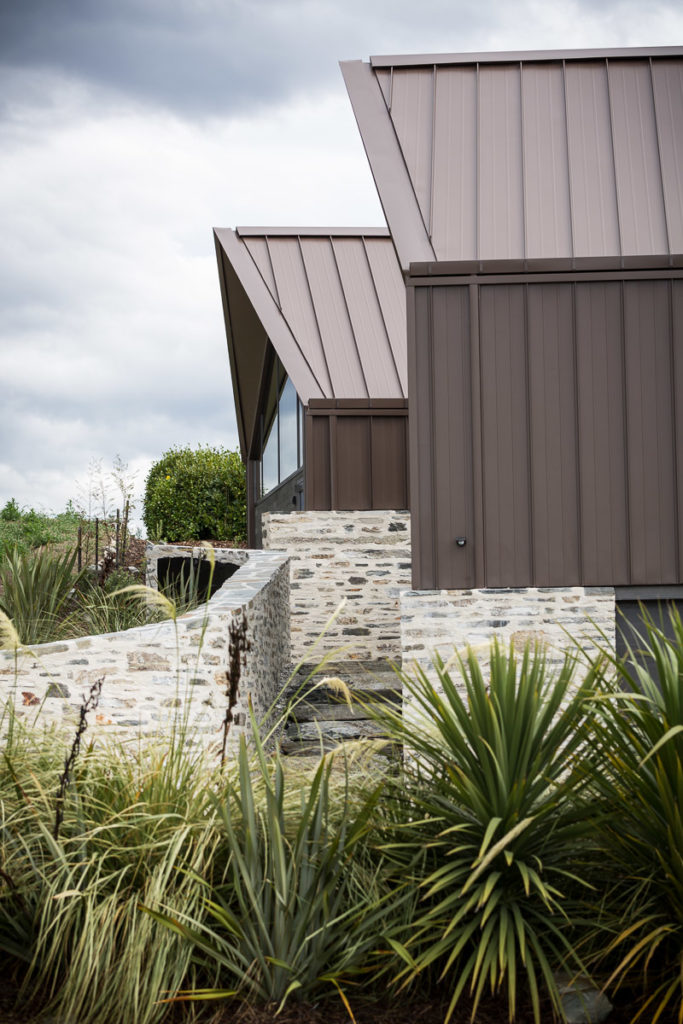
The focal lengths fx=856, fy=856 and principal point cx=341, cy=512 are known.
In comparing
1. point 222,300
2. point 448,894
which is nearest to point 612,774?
point 448,894

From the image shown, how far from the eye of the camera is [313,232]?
14.7 m

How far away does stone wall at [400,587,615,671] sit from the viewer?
7184mm

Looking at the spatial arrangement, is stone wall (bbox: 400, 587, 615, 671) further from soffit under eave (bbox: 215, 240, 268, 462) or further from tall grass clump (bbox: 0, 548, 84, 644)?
soffit under eave (bbox: 215, 240, 268, 462)

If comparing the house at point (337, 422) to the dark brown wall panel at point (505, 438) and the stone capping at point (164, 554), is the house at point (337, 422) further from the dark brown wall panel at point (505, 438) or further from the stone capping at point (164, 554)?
the dark brown wall panel at point (505, 438)

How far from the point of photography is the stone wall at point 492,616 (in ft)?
23.6

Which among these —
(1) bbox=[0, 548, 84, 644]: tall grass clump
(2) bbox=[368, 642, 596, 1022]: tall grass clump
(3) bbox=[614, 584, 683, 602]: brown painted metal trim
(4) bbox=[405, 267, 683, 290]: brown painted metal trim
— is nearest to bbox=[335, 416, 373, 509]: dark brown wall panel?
(1) bbox=[0, 548, 84, 644]: tall grass clump

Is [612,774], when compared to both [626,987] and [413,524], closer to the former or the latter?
Answer: [626,987]

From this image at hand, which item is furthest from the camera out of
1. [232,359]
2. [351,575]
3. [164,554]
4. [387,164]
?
[232,359]

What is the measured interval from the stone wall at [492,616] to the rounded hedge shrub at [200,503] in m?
14.9

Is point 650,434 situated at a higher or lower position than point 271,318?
lower

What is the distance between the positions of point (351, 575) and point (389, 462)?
167 centimetres

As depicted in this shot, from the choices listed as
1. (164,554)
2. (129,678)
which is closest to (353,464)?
(164,554)

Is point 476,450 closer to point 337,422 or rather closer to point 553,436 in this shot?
point 553,436

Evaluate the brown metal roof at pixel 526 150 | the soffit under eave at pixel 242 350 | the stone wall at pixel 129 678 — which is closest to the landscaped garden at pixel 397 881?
the stone wall at pixel 129 678
